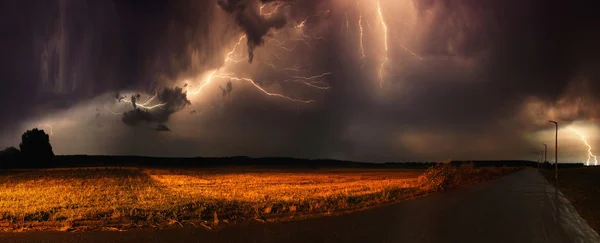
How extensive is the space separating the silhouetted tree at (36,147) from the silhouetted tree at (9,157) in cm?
153

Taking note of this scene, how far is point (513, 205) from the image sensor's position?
2002cm

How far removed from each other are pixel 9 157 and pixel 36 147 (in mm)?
5474

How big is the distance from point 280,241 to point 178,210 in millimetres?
7175

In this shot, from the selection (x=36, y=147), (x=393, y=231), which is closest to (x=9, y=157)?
(x=36, y=147)

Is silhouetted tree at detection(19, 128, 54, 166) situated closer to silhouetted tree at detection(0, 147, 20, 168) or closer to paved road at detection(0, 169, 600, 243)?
silhouetted tree at detection(0, 147, 20, 168)

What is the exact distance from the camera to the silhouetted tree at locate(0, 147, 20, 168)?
93.0m

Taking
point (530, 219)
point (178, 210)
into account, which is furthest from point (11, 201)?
point (530, 219)

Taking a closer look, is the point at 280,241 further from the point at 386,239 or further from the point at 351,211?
the point at 351,211

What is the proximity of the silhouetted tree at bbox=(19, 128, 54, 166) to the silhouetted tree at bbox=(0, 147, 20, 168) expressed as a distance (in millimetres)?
1532

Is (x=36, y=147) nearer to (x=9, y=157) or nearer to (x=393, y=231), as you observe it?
(x=9, y=157)

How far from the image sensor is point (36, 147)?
99.3 m

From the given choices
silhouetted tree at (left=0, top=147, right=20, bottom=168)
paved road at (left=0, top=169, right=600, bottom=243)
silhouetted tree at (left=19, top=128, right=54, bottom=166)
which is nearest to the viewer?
paved road at (left=0, top=169, right=600, bottom=243)

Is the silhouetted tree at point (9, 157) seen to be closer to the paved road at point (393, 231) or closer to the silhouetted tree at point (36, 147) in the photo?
the silhouetted tree at point (36, 147)

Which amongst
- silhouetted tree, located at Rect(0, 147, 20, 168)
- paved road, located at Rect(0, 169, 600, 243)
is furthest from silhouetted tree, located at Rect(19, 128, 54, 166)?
paved road, located at Rect(0, 169, 600, 243)
